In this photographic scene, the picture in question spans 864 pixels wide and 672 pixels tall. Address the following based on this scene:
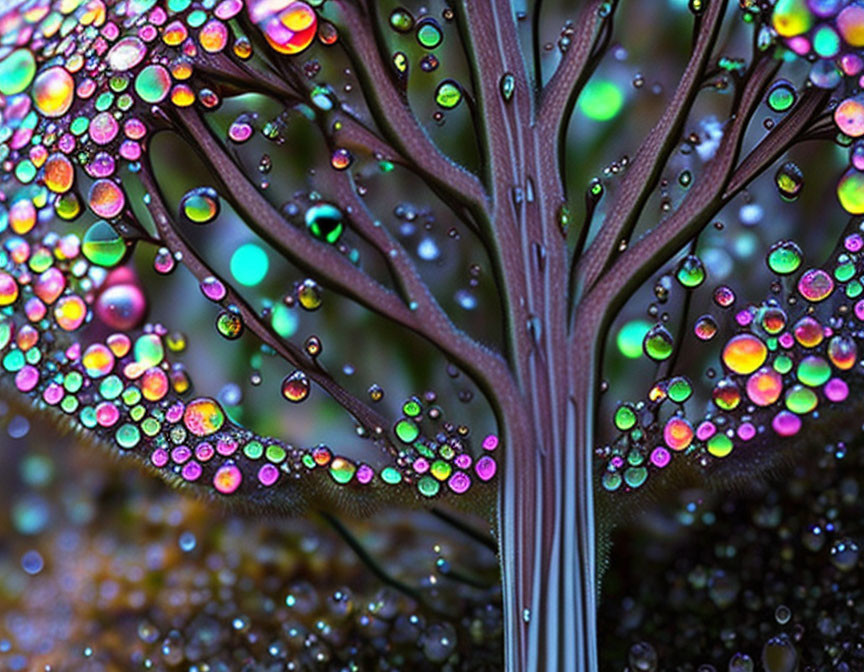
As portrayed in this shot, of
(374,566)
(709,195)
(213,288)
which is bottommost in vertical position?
(374,566)

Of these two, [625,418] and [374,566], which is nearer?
[625,418]

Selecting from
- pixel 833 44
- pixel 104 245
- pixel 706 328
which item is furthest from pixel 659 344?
pixel 104 245

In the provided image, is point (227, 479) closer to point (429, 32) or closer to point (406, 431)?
point (406, 431)

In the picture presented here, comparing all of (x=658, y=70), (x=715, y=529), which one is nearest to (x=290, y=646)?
(x=715, y=529)

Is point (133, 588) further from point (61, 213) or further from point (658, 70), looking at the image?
point (658, 70)

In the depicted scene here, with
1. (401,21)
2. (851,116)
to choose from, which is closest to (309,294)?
(401,21)

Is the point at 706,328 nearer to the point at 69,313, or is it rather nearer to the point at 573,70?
the point at 573,70

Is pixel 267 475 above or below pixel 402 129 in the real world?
below
